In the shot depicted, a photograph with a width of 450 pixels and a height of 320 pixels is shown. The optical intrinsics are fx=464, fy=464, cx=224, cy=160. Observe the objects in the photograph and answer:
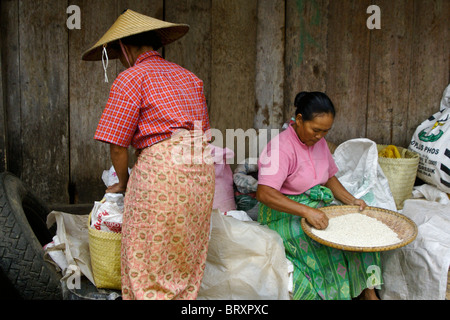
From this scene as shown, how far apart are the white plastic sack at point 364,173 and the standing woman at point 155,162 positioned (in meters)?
1.32

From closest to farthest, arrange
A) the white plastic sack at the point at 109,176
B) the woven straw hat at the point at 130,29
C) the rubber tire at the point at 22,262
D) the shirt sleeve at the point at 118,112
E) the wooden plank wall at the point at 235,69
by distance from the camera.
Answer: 1. the shirt sleeve at the point at 118,112
2. the woven straw hat at the point at 130,29
3. the rubber tire at the point at 22,262
4. the white plastic sack at the point at 109,176
5. the wooden plank wall at the point at 235,69

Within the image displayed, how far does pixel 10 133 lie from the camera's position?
3.18 meters

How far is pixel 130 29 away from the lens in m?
2.16

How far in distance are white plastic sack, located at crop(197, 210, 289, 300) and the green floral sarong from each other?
0.07 meters

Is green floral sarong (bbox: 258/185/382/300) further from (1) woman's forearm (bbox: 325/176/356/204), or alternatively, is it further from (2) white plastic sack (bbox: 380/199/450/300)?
(1) woman's forearm (bbox: 325/176/356/204)

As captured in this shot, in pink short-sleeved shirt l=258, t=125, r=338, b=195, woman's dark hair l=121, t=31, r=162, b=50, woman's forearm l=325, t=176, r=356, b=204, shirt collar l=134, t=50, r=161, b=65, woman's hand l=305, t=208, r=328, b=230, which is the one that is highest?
woman's dark hair l=121, t=31, r=162, b=50

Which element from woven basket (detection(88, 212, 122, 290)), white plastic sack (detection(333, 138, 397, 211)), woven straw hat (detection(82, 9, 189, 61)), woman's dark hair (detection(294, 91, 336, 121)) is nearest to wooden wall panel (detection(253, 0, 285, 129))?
white plastic sack (detection(333, 138, 397, 211))

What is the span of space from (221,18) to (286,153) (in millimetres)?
1329

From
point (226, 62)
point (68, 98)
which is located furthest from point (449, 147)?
point (68, 98)

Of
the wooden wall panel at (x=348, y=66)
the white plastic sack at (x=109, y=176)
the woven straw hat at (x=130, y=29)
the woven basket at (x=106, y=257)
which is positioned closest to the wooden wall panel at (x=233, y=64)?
the wooden wall panel at (x=348, y=66)

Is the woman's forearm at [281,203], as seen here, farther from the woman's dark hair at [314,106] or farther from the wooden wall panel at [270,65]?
the wooden wall panel at [270,65]

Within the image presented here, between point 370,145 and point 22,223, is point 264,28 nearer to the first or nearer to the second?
point 370,145

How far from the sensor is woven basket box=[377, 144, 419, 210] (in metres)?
3.29

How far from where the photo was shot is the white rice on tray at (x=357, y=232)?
91.7 inches
